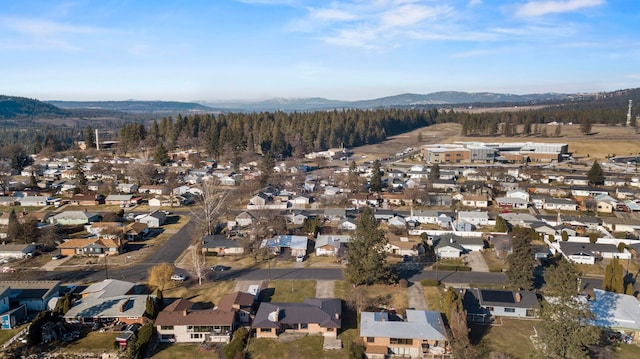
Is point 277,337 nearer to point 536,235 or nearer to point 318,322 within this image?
point 318,322

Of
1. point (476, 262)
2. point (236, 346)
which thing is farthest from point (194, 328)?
point (476, 262)

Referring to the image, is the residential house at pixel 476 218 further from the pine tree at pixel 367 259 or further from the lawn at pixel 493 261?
the pine tree at pixel 367 259

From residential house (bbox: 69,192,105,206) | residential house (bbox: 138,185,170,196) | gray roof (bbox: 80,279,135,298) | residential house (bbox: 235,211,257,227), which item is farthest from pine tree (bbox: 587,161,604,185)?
residential house (bbox: 69,192,105,206)

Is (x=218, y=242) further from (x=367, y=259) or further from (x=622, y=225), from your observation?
(x=622, y=225)

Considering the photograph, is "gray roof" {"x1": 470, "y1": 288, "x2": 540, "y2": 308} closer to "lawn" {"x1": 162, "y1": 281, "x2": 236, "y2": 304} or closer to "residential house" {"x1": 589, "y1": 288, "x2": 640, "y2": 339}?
"residential house" {"x1": 589, "y1": 288, "x2": 640, "y2": 339}

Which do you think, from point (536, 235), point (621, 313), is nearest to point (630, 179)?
point (536, 235)

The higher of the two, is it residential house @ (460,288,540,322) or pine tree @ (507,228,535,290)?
pine tree @ (507,228,535,290)

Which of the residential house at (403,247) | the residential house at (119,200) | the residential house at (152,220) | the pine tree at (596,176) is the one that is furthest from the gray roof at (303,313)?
the pine tree at (596,176)
